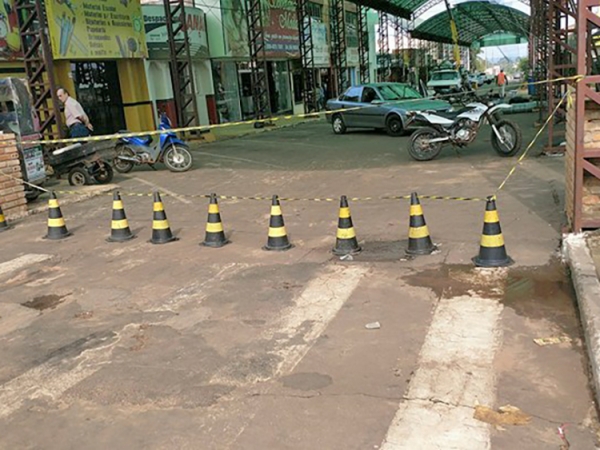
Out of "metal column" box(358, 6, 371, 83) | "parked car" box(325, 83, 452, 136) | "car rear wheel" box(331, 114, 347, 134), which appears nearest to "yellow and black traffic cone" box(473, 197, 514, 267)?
"parked car" box(325, 83, 452, 136)

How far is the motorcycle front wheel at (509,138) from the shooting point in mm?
12805

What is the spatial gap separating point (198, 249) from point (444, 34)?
72142 mm

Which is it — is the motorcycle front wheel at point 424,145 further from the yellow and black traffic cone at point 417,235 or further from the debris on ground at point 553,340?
the debris on ground at point 553,340

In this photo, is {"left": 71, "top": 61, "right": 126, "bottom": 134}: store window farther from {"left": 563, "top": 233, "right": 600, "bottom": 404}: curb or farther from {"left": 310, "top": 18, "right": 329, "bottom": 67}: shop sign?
{"left": 563, "top": 233, "right": 600, "bottom": 404}: curb

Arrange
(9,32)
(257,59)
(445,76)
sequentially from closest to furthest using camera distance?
(9,32), (257,59), (445,76)

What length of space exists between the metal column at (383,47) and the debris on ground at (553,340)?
155 ft

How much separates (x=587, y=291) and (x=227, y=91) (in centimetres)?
2354

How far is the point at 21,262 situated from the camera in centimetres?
746

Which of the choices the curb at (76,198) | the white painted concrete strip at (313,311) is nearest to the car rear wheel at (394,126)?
the curb at (76,198)

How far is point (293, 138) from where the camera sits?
815 inches

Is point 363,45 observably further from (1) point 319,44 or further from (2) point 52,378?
(2) point 52,378

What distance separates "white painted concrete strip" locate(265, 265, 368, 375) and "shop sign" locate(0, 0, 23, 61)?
12219 millimetres

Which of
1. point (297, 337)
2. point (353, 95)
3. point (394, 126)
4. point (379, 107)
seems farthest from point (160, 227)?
point (353, 95)

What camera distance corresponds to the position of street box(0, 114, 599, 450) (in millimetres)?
3525
